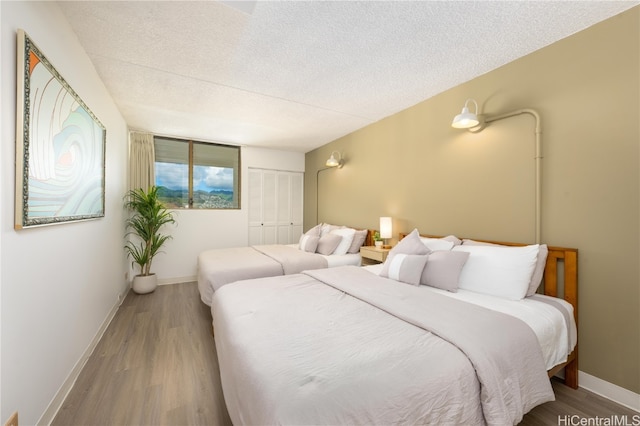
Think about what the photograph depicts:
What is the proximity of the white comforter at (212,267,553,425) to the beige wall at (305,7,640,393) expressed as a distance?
93 centimetres

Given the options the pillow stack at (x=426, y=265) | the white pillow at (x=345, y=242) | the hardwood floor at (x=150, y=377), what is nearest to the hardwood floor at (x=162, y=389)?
the hardwood floor at (x=150, y=377)

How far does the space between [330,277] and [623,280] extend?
2.11 metres

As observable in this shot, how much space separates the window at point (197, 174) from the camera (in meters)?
4.73

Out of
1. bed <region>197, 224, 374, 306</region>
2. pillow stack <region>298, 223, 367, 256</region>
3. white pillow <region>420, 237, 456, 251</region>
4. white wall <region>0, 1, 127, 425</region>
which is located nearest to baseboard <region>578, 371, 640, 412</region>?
white pillow <region>420, 237, 456, 251</region>

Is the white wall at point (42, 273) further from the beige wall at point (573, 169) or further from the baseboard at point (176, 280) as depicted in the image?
the beige wall at point (573, 169)

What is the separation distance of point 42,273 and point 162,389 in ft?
3.66

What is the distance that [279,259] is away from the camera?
134 inches

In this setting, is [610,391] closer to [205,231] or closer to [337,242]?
[337,242]

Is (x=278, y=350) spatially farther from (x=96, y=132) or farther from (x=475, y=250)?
(x=96, y=132)

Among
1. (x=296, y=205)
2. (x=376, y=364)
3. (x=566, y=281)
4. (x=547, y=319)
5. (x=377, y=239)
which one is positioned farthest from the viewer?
(x=296, y=205)

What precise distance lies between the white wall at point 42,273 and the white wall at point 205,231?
207 cm

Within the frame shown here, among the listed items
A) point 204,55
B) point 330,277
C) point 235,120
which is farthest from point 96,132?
point 330,277

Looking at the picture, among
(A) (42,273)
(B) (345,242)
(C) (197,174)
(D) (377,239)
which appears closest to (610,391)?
(D) (377,239)

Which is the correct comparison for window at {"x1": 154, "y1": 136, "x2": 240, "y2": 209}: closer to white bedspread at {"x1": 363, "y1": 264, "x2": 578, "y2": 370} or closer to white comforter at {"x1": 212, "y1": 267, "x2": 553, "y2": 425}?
white comforter at {"x1": 212, "y1": 267, "x2": 553, "y2": 425}
